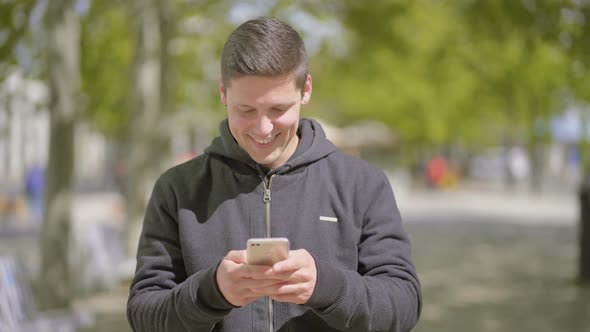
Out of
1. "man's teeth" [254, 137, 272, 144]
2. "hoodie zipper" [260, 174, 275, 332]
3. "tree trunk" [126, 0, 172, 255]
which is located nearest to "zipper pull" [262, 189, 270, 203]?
"hoodie zipper" [260, 174, 275, 332]

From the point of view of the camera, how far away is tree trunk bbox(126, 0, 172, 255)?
11.1 metres

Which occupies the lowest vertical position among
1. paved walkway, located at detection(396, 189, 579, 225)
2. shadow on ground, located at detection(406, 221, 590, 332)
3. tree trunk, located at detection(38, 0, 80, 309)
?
paved walkway, located at detection(396, 189, 579, 225)

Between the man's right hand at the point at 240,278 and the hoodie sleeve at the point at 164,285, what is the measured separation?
0.07 m

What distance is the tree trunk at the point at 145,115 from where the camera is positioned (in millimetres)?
11062

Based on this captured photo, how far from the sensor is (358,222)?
2.18 metres

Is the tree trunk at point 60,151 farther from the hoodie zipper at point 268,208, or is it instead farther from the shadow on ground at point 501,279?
the hoodie zipper at point 268,208

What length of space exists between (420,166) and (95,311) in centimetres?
3461

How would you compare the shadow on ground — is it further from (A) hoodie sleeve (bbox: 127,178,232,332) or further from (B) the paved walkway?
(A) hoodie sleeve (bbox: 127,178,232,332)

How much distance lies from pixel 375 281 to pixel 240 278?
0.41 meters

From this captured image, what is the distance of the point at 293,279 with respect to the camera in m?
1.86

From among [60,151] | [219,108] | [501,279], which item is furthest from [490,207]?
[60,151]

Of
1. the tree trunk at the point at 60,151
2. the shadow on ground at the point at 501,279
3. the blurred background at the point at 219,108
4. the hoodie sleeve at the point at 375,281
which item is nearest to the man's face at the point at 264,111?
the hoodie sleeve at the point at 375,281

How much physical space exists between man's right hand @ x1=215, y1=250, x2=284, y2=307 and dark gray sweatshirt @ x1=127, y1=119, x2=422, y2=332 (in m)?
0.25

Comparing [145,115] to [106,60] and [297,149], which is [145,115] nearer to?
[106,60]
